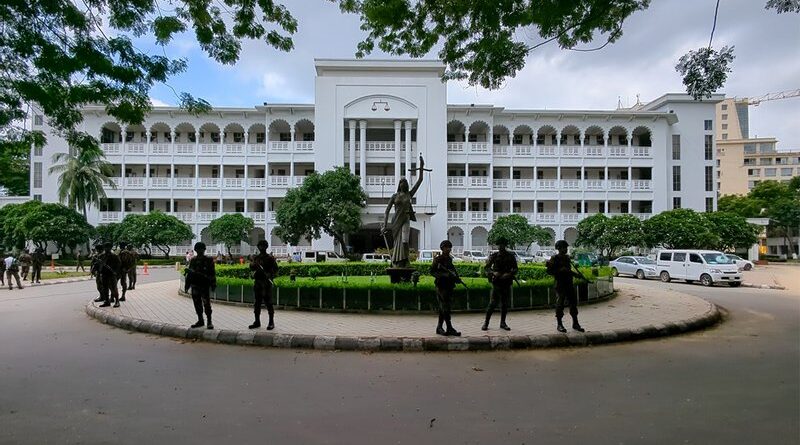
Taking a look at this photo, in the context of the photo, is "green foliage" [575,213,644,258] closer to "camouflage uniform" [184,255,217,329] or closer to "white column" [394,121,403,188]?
"white column" [394,121,403,188]

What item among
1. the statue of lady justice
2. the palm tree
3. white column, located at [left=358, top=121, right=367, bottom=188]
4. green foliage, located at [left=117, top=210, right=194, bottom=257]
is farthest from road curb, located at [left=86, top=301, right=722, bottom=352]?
the palm tree

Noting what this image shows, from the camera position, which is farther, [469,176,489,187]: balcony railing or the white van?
[469,176,489,187]: balcony railing

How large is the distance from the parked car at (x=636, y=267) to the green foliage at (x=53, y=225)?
40824 mm

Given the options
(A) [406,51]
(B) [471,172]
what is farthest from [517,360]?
(B) [471,172]

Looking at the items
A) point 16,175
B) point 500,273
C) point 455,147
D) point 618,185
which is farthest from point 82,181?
point 618,185

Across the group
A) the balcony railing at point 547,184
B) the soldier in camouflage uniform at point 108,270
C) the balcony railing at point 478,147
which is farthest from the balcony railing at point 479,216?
the soldier in camouflage uniform at point 108,270

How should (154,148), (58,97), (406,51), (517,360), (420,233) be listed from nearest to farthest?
(58,97), (517,360), (406,51), (420,233), (154,148)

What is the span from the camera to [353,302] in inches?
438

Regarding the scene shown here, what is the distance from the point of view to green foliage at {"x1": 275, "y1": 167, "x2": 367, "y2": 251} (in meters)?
34.5

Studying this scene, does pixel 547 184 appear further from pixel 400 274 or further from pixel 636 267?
pixel 400 274

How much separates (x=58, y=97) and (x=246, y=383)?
469cm

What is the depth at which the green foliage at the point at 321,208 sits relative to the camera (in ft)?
113

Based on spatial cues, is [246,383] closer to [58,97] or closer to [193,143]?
[58,97]

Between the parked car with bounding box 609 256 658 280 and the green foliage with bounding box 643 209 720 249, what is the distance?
9377mm
